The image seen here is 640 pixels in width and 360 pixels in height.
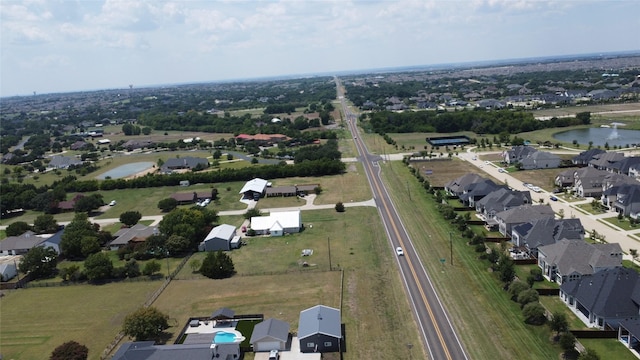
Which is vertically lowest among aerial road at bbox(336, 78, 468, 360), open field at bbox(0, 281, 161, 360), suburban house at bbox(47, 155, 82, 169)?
open field at bbox(0, 281, 161, 360)

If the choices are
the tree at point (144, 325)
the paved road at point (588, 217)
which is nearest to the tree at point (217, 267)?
the tree at point (144, 325)

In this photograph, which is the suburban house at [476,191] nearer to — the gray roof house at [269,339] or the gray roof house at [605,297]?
the gray roof house at [605,297]

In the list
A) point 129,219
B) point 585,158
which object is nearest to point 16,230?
point 129,219

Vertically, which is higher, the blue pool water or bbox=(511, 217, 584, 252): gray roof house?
bbox=(511, 217, 584, 252): gray roof house

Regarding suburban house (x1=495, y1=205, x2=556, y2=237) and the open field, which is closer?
the open field

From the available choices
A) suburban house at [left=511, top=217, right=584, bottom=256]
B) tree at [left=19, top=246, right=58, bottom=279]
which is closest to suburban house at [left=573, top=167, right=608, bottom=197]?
suburban house at [left=511, top=217, right=584, bottom=256]

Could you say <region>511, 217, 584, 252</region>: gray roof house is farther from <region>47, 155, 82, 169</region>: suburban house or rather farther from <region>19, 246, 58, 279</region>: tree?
<region>47, 155, 82, 169</region>: suburban house
